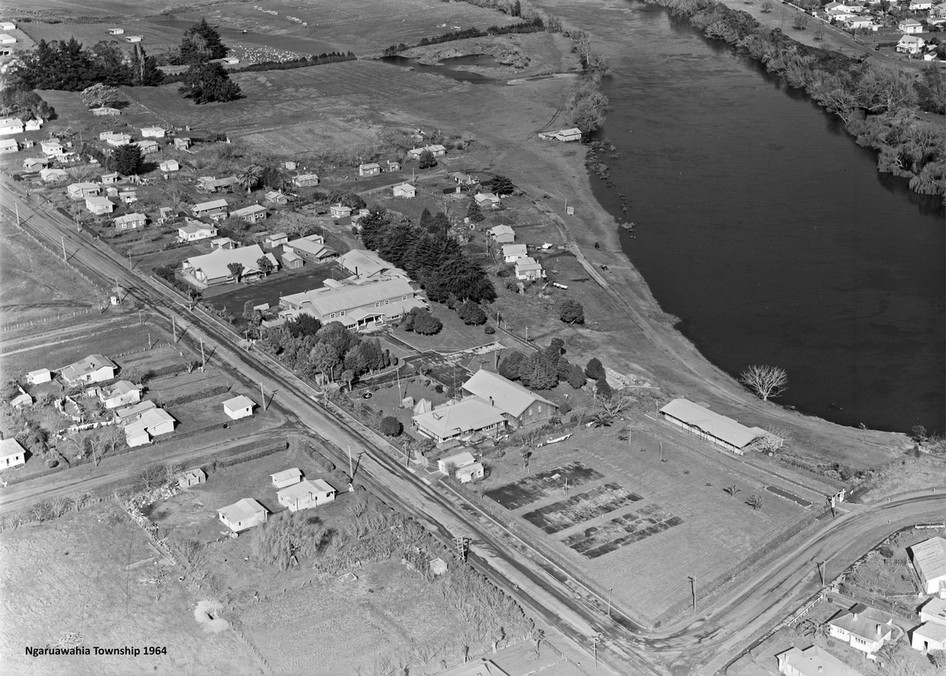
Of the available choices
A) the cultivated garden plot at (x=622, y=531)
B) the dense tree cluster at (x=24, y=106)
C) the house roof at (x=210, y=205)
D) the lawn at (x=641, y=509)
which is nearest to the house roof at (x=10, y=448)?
the lawn at (x=641, y=509)

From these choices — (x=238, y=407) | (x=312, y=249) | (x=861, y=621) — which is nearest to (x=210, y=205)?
(x=312, y=249)

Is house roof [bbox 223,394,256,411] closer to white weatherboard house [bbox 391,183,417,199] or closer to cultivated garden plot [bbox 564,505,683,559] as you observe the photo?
cultivated garden plot [bbox 564,505,683,559]

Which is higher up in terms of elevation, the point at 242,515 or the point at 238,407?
the point at 242,515

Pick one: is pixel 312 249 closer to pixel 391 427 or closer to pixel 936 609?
pixel 391 427

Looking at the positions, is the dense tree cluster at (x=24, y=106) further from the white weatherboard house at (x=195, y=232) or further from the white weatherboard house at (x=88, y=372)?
the white weatherboard house at (x=88, y=372)

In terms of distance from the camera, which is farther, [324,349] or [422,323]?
[422,323]
